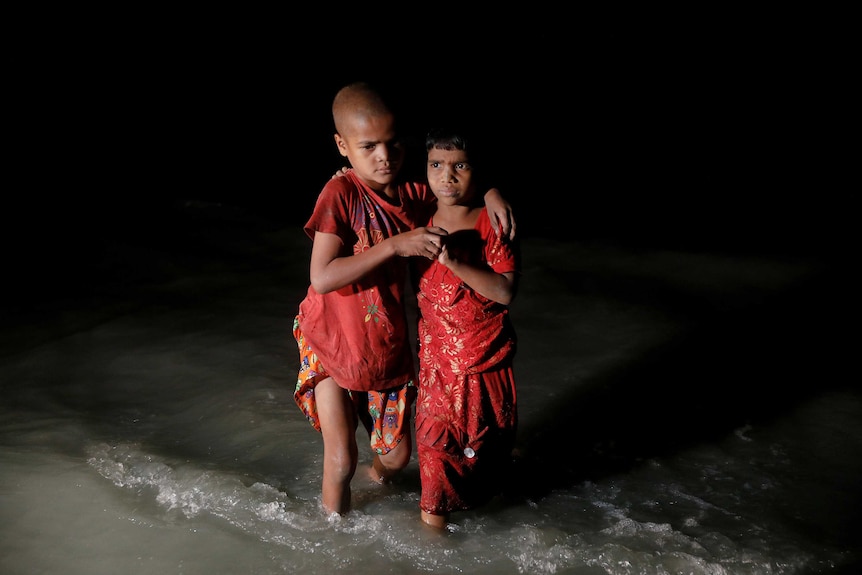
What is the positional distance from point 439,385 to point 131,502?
1325mm

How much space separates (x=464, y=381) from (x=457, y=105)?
765 cm

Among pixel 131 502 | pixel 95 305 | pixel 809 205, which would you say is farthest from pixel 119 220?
pixel 809 205

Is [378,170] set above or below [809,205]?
above

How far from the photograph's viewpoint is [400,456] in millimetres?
3023

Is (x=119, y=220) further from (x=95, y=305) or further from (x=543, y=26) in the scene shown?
(x=543, y=26)

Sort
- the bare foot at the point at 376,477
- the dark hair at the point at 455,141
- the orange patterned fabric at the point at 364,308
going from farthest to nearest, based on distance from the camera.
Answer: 1. the bare foot at the point at 376,477
2. the orange patterned fabric at the point at 364,308
3. the dark hair at the point at 455,141

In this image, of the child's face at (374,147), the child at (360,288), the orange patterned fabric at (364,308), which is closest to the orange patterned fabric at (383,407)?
the child at (360,288)

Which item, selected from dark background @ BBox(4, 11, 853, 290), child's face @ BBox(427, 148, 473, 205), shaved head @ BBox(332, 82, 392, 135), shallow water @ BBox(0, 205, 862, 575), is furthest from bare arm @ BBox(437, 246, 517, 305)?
dark background @ BBox(4, 11, 853, 290)

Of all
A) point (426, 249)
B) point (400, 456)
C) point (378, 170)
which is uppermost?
point (378, 170)

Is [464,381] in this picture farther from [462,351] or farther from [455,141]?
[455,141]

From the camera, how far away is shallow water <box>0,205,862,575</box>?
108 inches

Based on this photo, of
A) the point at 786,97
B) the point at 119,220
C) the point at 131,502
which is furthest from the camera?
the point at 786,97

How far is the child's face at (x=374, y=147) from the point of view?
2.44m

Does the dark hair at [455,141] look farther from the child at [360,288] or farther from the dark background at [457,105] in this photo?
the dark background at [457,105]
